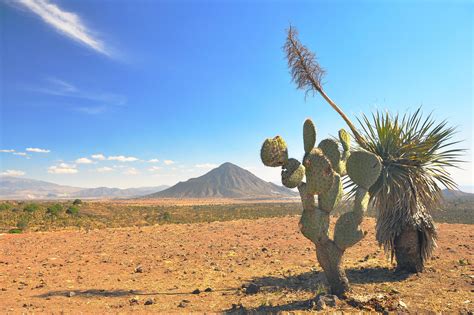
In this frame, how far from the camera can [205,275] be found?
31.4 ft

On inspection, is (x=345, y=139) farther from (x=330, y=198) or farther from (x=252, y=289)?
(x=252, y=289)

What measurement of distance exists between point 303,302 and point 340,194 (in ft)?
7.87

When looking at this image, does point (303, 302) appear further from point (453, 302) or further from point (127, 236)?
point (127, 236)

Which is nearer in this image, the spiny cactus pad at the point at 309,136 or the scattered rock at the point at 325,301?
the scattered rock at the point at 325,301

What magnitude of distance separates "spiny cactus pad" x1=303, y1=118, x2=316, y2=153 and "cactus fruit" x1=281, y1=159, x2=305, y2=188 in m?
0.55

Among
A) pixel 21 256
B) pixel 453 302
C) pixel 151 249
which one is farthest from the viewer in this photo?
pixel 151 249

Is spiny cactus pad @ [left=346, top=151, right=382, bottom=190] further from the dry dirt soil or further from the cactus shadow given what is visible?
the cactus shadow

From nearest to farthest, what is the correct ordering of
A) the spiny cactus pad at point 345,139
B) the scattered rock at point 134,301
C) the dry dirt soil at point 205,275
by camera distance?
the dry dirt soil at point 205,275, the scattered rock at point 134,301, the spiny cactus pad at point 345,139

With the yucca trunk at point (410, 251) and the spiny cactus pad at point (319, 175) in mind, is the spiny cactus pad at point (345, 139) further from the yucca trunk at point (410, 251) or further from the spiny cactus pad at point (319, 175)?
the yucca trunk at point (410, 251)

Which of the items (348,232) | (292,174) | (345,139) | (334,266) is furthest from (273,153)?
(334,266)

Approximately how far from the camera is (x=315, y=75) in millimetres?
8156

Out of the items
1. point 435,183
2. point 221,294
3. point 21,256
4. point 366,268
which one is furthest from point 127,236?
point 435,183

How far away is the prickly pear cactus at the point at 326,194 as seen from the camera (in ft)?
22.5

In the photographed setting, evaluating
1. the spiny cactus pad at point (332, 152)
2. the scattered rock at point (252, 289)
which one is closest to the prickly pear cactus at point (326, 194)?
the spiny cactus pad at point (332, 152)
